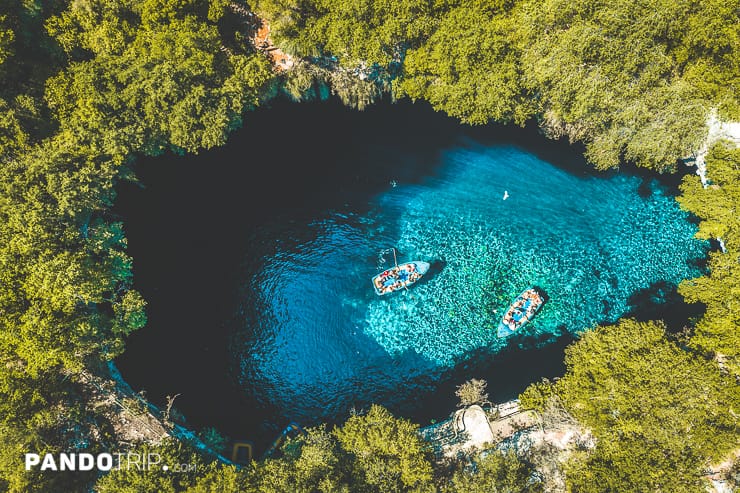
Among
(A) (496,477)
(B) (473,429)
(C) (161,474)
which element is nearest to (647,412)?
(A) (496,477)

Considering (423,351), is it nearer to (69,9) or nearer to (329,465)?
(329,465)

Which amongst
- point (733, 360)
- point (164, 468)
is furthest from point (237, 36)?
point (733, 360)

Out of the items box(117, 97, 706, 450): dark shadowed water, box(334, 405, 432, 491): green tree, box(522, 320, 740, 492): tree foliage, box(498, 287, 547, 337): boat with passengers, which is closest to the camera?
box(334, 405, 432, 491): green tree

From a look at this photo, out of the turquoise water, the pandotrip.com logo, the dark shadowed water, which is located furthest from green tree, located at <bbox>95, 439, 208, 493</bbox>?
the turquoise water

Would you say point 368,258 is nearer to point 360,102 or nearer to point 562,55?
point 360,102

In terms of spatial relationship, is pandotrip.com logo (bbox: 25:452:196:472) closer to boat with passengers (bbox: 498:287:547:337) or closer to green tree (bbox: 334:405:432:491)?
green tree (bbox: 334:405:432:491)
